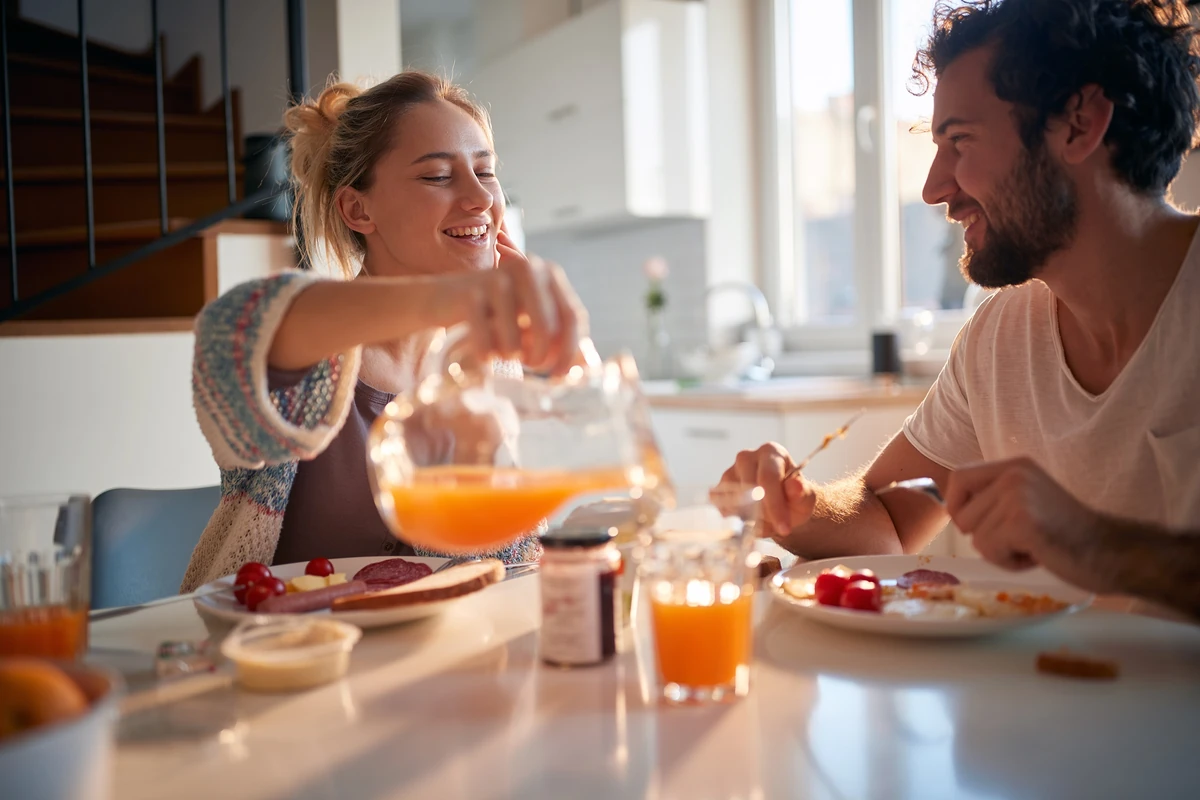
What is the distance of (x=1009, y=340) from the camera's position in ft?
5.13

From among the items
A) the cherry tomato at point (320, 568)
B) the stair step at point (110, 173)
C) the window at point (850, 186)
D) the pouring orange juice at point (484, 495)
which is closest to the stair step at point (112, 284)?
the stair step at point (110, 173)

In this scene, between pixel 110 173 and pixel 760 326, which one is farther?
pixel 760 326

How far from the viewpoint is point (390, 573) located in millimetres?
1199

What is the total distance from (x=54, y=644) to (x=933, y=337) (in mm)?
3205

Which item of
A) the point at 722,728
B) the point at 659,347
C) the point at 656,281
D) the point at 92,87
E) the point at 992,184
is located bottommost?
the point at 722,728

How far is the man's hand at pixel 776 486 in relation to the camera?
52.4 inches

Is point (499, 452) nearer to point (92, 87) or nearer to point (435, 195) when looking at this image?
point (435, 195)

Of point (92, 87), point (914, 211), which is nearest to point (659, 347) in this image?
point (914, 211)

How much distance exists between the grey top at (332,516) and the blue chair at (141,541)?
217 mm

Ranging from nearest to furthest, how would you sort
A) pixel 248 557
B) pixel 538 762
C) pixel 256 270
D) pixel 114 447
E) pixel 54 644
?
pixel 538 762 → pixel 54 644 → pixel 248 557 → pixel 114 447 → pixel 256 270

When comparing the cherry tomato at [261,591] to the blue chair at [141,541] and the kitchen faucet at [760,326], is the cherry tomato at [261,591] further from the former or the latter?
the kitchen faucet at [760,326]

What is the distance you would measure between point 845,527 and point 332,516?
30.1 inches

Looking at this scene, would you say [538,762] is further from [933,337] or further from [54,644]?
[933,337]

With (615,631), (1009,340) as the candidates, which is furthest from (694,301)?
(615,631)
